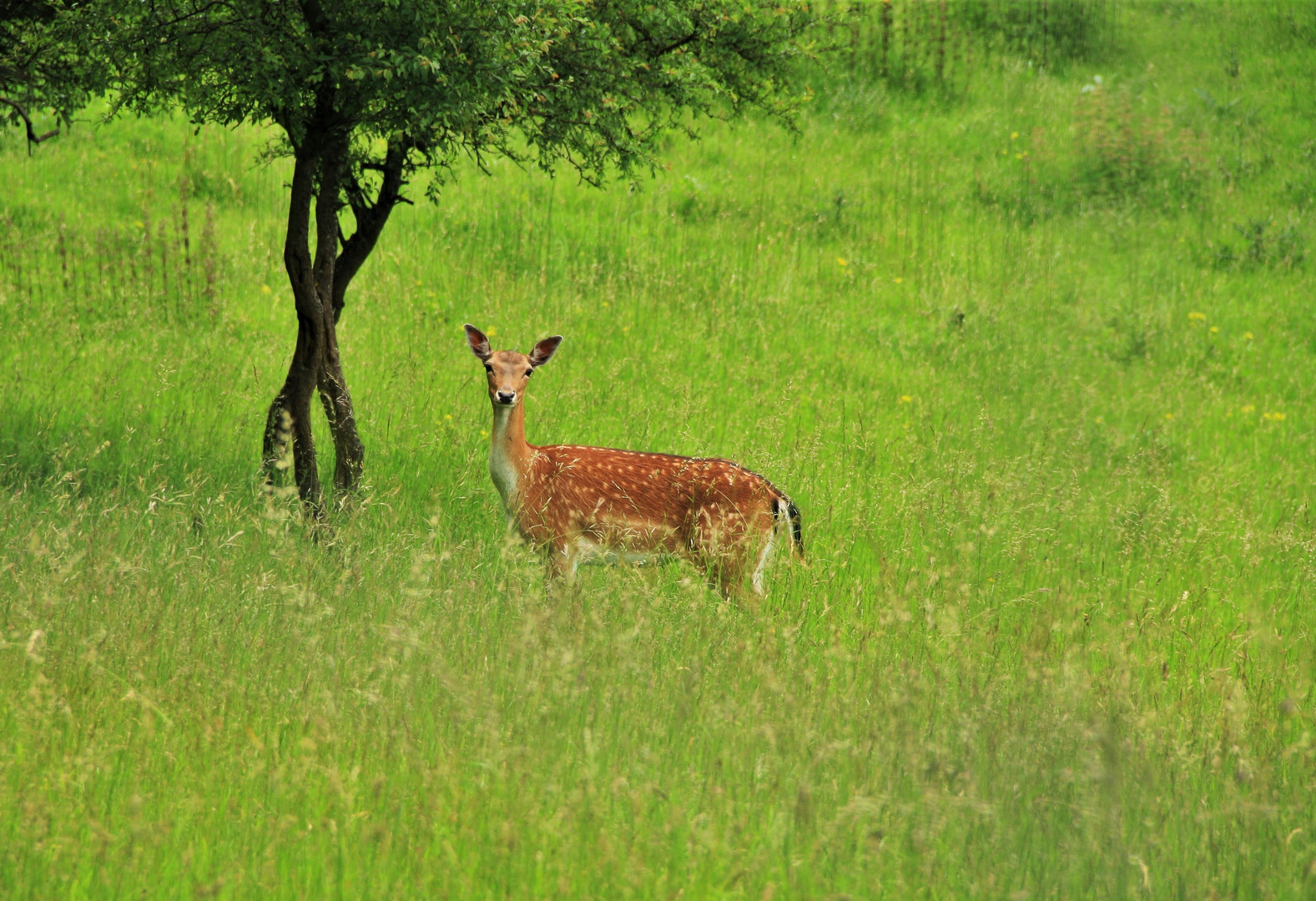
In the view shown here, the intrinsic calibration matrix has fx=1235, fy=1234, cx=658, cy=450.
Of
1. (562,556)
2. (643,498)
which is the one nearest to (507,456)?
(562,556)

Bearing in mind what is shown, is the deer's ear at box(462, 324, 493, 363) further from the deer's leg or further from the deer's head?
the deer's leg

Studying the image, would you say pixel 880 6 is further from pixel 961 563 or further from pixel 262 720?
pixel 262 720

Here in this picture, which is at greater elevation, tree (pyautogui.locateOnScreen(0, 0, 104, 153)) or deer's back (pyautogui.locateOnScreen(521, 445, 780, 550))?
tree (pyautogui.locateOnScreen(0, 0, 104, 153))

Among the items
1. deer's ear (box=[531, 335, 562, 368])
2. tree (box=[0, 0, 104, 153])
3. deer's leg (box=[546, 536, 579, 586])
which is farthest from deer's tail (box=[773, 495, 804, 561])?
tree (box=[0, 0, 104, 153])

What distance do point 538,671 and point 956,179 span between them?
590 inches

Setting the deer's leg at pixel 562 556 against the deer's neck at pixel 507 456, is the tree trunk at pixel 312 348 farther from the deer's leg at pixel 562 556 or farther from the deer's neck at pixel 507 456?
the deer's leg at pixel 562 556

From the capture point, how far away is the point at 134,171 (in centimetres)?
1478

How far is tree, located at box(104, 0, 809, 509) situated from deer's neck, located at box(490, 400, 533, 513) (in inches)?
44.1

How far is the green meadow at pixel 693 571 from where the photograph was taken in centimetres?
369

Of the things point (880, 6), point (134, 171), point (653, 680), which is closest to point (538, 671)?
point (653, 680)

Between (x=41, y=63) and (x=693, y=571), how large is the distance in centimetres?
611

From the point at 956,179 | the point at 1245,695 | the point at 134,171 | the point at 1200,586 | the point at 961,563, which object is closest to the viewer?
the point at 1245,695

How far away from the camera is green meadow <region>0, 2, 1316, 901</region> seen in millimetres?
3686

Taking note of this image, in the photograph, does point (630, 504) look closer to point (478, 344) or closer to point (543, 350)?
point (543, 350)
